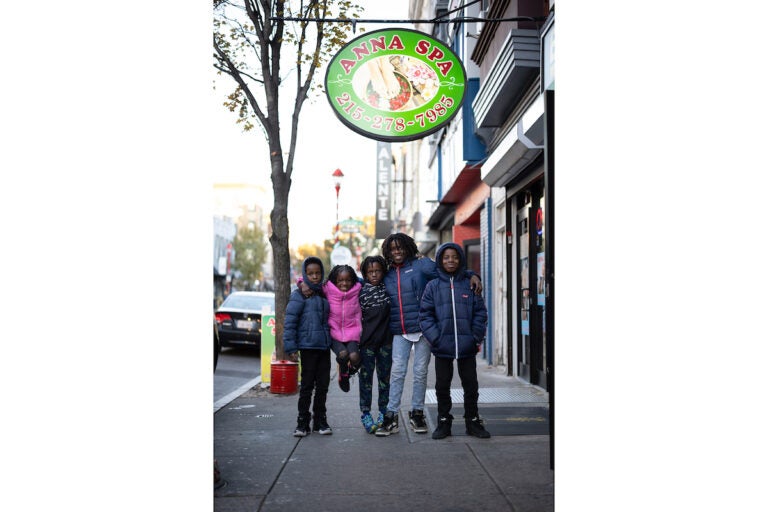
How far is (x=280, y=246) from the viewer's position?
10336 mm

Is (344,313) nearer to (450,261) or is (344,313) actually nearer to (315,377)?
(315,377)

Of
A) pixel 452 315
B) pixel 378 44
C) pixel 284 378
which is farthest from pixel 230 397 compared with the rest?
pixel 378 44

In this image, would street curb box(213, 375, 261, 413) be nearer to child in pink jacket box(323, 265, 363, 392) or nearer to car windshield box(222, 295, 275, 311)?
child in pink jacket box(323, 265, 363, 392)

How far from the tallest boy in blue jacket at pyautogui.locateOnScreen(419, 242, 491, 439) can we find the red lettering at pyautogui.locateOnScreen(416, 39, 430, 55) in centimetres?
168

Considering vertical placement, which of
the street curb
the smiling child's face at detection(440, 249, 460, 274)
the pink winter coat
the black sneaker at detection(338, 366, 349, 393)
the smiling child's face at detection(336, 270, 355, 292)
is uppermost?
the smiling child's face at detection(440, 249, 460, 274)

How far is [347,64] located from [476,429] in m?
3.25

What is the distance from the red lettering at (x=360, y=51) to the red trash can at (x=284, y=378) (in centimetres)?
474

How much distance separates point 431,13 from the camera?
836 inches

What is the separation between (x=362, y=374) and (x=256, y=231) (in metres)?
68.0

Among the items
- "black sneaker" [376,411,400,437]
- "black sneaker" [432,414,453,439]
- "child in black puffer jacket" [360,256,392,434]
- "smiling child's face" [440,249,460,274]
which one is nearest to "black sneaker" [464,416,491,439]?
"black sneaker" [432,414,453,439]

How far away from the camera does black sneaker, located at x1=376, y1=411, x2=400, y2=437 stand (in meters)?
6.65

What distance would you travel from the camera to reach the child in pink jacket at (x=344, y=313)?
6.84m
